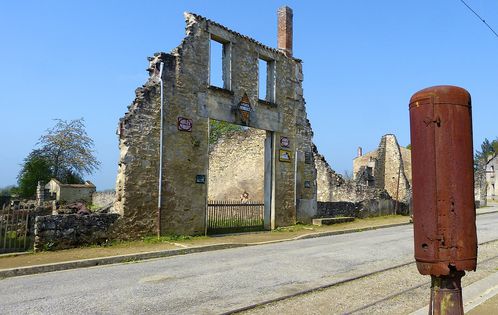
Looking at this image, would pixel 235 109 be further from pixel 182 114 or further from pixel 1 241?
pixel 1 241

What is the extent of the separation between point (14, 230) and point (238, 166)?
17.7 meters

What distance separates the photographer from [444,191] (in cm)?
268

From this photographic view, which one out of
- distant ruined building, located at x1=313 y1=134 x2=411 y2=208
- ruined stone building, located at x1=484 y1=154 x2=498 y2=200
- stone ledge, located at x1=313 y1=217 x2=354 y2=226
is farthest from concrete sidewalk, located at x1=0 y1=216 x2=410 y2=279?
ruined stone building, located at x1=484 y1=154 x2=498 y2=200

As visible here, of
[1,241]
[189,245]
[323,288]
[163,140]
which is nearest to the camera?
[323,288]

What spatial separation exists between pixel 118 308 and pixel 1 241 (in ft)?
23.5

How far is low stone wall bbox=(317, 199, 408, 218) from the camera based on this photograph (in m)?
21.7

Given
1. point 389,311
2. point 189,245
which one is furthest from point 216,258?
point 389,311

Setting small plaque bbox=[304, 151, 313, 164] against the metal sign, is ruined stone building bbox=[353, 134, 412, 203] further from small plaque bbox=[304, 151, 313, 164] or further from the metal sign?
the metal sign

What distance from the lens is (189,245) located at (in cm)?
1295

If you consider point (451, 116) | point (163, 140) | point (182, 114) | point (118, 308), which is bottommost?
point (118, 308)

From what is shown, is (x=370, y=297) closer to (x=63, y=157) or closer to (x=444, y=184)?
(x=444, y=184)

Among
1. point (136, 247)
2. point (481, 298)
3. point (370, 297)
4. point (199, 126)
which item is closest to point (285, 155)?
point (199, 126)

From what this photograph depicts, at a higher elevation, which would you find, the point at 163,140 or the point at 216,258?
the point at 163,140

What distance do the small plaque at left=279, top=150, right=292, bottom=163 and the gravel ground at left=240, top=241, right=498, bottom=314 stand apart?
1037 centimetres
